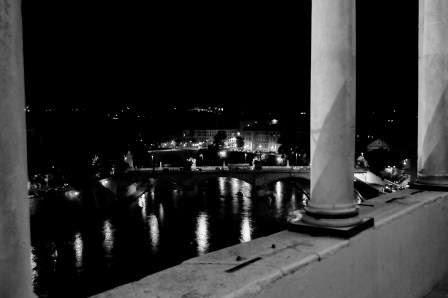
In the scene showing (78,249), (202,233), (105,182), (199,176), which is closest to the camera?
(78,249)

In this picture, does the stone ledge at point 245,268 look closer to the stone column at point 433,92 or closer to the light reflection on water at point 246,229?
the stone column at point 433,92

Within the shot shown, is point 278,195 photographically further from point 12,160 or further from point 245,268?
point 12,160

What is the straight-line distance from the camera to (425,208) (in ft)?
13.9

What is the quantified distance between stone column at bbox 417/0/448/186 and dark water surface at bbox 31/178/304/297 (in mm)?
30292

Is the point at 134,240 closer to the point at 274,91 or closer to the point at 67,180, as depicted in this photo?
the point at 67,180

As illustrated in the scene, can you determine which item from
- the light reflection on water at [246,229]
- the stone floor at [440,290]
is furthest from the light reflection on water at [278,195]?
the stone floor at [440,290]

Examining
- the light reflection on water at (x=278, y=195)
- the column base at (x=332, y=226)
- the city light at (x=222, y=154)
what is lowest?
the light reflection on water at (x=278, y=195)

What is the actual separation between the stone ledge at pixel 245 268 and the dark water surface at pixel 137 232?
31.2 meters

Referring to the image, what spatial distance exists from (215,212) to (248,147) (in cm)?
5396

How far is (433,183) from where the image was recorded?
491 centimetres

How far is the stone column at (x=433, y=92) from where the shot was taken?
487cm

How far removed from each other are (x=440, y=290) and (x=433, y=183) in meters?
1.13

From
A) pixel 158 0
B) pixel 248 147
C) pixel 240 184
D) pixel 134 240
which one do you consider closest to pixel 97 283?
pixel 134 240

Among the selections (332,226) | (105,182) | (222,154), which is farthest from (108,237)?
(222,154)
